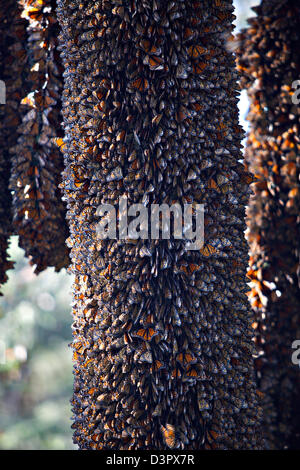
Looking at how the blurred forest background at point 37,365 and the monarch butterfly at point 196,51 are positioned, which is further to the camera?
the blurred forest background at point 37,365

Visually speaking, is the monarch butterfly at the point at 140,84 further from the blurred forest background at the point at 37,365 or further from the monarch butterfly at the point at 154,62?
the blurred forest background at the point at 37,365

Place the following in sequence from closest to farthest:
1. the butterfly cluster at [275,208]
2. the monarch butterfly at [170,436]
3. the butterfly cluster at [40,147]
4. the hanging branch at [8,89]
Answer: the monarch butterfly at [170,436]
the butterfly cluster at [40,147]
the hanging branch at [8,89]
the butterfly cluster at [275,208]

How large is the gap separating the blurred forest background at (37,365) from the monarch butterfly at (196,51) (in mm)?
3662

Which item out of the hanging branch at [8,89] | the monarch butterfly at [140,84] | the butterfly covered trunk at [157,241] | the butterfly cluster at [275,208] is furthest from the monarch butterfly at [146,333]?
the butterfly cluster at [275,208]

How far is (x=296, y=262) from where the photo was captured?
67.6 inches

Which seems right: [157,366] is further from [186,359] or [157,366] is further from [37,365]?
[37,365]

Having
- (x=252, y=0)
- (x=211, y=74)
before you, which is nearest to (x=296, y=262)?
(x=211, y=74)

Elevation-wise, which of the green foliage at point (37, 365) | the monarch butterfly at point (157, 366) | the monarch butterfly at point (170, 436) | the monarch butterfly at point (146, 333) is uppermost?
the monarch butterfly at point (146, 333)

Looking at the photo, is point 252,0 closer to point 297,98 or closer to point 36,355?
point 297,98

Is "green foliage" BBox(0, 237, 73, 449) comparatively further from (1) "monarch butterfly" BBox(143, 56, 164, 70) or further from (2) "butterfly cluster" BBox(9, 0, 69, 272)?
(1) "monarch butterfly" BBox(143, 56, 164, 70)

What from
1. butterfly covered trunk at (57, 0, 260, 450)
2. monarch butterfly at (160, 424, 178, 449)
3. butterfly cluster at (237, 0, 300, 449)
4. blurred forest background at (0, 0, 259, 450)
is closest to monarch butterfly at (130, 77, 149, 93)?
butterfly covered trunk at (57, 0, 260, 450)

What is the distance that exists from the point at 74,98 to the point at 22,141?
1.27 feet

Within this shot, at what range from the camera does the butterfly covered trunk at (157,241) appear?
103cm

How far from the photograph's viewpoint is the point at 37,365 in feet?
17.5
